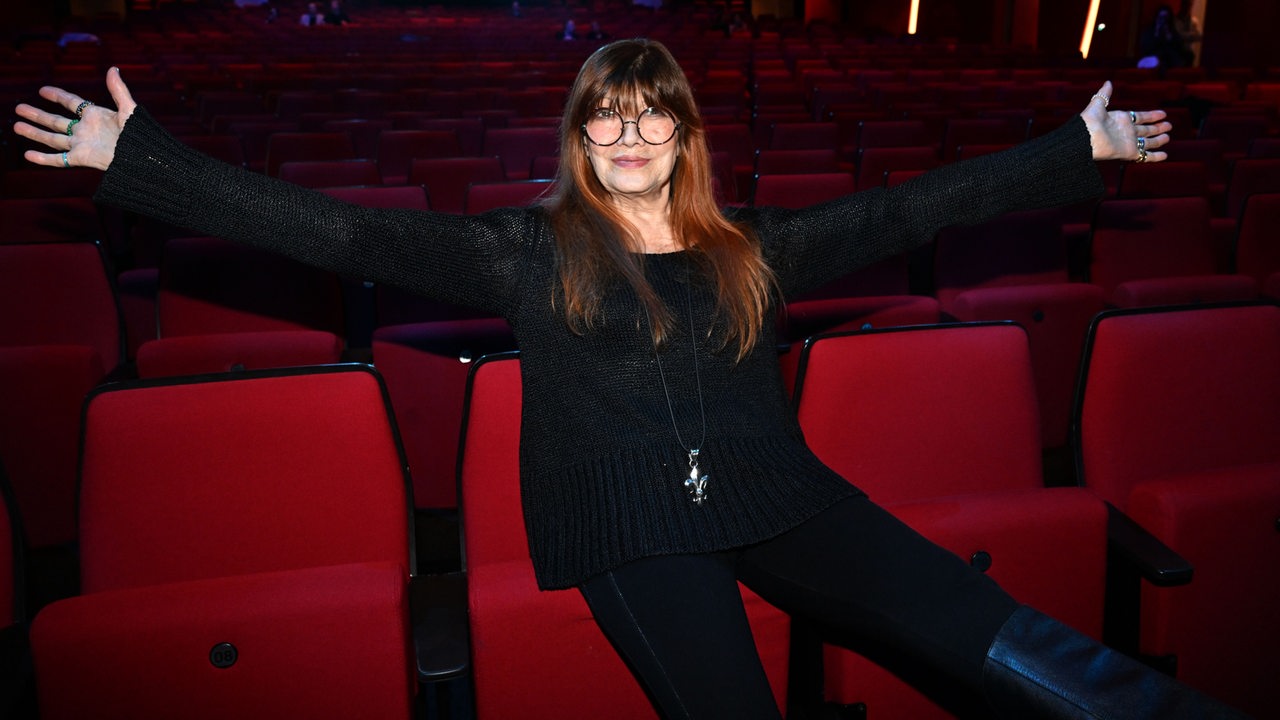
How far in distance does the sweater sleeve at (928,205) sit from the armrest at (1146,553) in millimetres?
488

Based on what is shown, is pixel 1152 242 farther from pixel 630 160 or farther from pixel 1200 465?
pixel 630 160

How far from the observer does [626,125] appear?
136 centimetres

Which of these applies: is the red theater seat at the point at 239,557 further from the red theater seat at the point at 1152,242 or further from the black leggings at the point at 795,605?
the red theater seat at the point at 1152,242

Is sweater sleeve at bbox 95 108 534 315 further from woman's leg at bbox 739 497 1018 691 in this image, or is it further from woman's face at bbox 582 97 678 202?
woman's leg at bbox 739 497 1018 691

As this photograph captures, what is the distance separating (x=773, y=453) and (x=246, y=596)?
0.70 meters

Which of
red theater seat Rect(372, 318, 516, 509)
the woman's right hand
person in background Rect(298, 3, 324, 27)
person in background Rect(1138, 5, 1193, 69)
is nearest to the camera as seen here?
the woman's right hand

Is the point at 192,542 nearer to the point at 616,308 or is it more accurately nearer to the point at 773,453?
the point at 616,308

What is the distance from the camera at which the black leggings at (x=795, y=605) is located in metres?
1.03

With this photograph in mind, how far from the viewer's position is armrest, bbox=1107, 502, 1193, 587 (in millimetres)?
1209

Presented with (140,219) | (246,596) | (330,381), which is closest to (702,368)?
(330,381)

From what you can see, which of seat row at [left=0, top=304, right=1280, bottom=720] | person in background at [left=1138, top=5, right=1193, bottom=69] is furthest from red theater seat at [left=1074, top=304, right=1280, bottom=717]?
person in background at [left=1138, top=5, right=1193, bottom=69]

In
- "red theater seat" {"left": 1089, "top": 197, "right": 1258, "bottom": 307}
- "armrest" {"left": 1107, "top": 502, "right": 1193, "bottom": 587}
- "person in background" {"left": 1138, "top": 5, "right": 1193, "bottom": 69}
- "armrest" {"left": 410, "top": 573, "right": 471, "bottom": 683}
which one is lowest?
"armrest" {"left": 410, "top": 573, "right": 471, "bottom": 683}

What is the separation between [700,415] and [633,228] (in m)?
0.32

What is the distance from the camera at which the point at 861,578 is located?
1.13m
